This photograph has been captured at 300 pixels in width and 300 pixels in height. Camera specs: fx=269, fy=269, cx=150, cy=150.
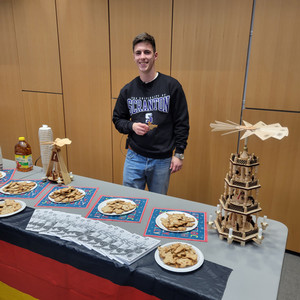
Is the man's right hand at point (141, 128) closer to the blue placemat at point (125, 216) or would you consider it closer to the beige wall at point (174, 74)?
the blue placemat at point (125, 216)

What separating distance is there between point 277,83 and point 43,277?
2225mm

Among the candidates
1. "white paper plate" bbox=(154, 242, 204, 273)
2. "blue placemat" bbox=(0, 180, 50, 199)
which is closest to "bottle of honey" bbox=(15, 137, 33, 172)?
"blue placemat" bbox=(0, 180, 50, 199)

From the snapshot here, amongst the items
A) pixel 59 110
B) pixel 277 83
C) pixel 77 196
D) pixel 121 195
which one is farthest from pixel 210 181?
pixel 59 110

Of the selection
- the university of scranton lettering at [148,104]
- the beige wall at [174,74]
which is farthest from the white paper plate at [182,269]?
the beige wall at [174,74]

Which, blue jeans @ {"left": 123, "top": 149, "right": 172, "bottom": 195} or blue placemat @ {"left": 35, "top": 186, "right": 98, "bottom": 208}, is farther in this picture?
blue jeans @ {"left": 123, "top": 149, "right": 172, "bottom": 195}

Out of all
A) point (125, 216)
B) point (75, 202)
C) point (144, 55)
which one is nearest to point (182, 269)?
point (125, 216)

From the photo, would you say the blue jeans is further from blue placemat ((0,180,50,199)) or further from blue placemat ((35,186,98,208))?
blue placemat ((0,180,50,199))

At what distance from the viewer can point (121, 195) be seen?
5.35ft

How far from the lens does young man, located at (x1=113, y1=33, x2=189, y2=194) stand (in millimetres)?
1979

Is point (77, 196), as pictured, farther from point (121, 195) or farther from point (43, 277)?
point (43, 277)

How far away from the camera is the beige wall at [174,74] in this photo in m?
2.31

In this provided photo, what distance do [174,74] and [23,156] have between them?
1.62m

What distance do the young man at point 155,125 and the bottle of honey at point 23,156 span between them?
27.0 inches

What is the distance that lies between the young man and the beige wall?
0.74m
